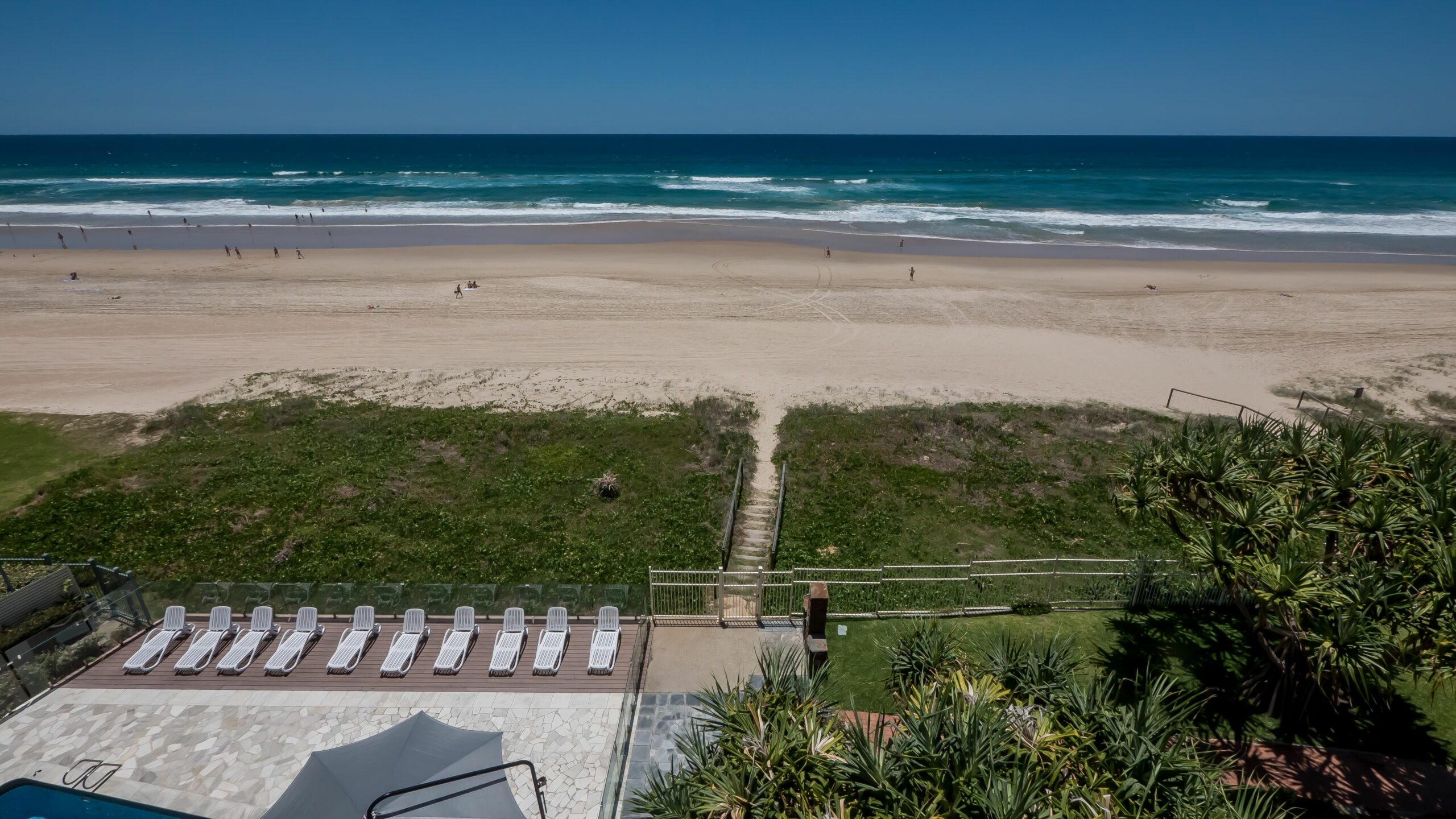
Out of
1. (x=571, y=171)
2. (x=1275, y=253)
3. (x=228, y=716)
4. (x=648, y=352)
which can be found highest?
(x=571, y=171)

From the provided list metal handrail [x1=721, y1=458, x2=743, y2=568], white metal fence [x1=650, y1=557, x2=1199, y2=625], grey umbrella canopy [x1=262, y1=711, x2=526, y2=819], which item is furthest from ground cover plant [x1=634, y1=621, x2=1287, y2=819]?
metal handrail [x1=721, y1=458, x2=743, y2=568]

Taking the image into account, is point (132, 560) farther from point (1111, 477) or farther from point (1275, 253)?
point (1275, 253)

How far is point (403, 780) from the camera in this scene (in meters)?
9.25

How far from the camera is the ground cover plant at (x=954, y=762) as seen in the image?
7.06m

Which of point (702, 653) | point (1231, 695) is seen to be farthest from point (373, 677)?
point (1231, 695)

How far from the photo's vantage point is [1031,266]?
48.2 metres

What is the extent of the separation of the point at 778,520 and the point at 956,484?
6.17 metres

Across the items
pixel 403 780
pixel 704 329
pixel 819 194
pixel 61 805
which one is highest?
pixel 819 194

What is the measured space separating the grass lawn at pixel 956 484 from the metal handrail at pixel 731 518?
1341mm

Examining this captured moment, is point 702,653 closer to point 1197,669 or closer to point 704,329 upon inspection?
point 1197,669

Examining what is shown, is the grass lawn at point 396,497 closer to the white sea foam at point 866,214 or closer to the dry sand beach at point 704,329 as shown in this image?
the dry sand beach at point 704,329

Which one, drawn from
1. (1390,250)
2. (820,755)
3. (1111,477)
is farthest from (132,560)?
(1390,250)

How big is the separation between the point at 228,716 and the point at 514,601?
4.96 meters

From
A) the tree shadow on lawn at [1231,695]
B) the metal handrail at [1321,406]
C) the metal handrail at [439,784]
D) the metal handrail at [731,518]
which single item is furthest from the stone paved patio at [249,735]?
the metal handrail at [1321,406]
